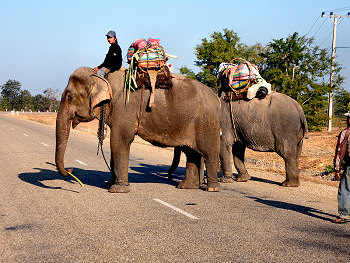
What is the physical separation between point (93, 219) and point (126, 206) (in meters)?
1.02

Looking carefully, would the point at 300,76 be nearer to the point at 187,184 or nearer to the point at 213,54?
the point at 213,54

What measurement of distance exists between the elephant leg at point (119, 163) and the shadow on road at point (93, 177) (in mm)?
922

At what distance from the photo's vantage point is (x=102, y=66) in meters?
9.27

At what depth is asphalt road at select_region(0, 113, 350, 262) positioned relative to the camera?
17.1 feet

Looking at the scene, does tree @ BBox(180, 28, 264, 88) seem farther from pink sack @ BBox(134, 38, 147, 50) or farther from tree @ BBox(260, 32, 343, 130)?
pink sack @ BBox(134, 38, 147, 50)

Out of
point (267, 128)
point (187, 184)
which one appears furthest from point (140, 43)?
point (267, 128)

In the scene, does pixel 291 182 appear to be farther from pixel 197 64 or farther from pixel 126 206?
Answer: pixel 197 64

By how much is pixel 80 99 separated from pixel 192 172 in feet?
9.46

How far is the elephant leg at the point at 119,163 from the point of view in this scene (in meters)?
8.89

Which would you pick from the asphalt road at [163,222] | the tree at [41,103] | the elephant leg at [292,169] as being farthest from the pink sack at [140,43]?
the tree at [41,103]

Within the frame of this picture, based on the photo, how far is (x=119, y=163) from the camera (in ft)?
29.3

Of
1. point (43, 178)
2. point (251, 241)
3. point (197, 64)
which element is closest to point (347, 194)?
point (251, 241)

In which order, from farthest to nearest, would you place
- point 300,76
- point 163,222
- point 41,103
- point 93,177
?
point 41,103 → point 300,76 → point 93,177 → point 163,222

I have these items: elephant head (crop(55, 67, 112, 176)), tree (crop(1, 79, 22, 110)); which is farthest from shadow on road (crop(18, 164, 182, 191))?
tree (crop(1, 79, 22, 110))
